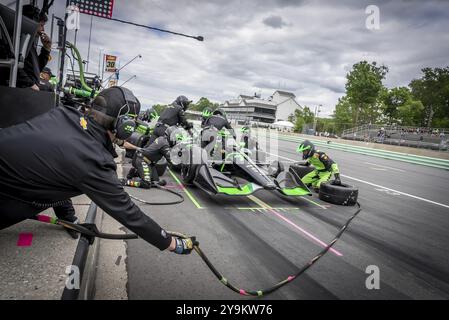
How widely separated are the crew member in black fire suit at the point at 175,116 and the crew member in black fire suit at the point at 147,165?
4.89ft

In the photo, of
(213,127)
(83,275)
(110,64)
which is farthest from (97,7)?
(83,275)

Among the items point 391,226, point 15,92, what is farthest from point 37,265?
point 391,226

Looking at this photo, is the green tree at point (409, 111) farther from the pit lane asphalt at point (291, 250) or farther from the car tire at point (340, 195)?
the car tire at point (340, 195)

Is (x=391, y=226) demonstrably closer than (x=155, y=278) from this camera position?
No

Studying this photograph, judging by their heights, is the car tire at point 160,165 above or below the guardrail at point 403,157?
below

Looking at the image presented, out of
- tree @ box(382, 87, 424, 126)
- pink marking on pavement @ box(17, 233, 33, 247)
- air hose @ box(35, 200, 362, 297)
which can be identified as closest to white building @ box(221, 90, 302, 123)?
tree @ box(382, 87, 424, 126)

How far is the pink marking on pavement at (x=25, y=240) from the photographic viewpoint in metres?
2.71

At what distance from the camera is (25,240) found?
2.77m

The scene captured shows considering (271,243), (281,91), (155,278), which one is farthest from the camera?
(281,91)

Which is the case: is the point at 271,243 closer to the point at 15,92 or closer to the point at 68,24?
the point at 15,92

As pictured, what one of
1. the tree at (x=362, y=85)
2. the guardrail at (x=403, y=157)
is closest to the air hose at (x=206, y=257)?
the guardrail at (x=403, y=157)

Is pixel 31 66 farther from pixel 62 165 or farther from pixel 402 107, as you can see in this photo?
pixel 402 107

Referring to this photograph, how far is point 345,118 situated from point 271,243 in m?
73.5

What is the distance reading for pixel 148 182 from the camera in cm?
646
